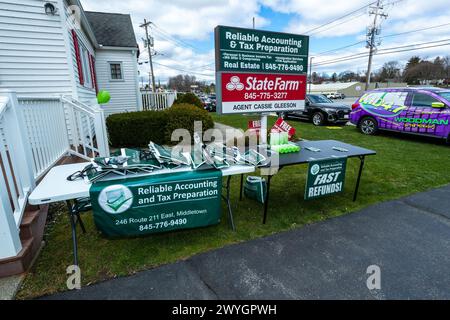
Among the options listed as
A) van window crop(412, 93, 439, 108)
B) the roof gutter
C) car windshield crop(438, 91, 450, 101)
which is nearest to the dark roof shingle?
the roof gutter

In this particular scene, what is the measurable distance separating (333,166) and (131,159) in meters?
2.48

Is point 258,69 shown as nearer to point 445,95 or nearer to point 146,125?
point 146,125

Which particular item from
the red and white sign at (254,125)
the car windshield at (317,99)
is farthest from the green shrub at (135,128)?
the car windshield at (317,99)

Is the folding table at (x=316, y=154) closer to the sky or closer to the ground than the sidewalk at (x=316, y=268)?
closer to the sky

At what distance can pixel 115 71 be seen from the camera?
1279 centimetres

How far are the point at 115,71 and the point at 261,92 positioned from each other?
1150cm

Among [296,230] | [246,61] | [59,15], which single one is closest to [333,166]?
[296,230]

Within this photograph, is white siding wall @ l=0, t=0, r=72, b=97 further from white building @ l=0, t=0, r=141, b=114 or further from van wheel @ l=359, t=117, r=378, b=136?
van wheel @ l=359, t=117, r=378, b=136

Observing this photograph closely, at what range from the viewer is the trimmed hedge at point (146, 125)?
23.9 feet

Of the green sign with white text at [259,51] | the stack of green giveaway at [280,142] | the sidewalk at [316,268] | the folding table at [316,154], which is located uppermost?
the green sign with white text at [259,51]

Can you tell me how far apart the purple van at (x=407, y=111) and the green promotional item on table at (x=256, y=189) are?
6.77 m

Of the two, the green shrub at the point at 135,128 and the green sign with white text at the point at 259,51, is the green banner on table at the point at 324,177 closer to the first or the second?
the green sign with white text at the point at 259,51

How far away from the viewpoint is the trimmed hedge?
729cm

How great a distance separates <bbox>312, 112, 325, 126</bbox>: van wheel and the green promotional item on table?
9.13 m
